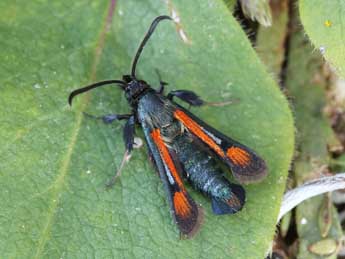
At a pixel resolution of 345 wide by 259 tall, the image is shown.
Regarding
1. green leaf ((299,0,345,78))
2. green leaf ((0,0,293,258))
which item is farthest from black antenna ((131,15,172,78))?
green leaf ((299,0,345,78))

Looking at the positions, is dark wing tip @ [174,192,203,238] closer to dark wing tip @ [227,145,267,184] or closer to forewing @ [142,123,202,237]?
forewing @ [142,123,202,237]

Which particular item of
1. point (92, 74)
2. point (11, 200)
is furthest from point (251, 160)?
point (11, 200)

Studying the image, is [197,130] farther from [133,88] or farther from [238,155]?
[133,88]

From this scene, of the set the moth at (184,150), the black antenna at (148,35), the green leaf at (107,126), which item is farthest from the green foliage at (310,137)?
the black antenna at (148,35)

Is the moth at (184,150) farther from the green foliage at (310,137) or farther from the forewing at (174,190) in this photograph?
the green foliage at (310,137)

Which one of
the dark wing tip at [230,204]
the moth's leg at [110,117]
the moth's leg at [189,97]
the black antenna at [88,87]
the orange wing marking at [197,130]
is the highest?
the black antenna at [88,87]

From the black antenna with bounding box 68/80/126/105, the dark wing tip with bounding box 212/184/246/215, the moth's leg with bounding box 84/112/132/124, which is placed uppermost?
the black antenna with bounding box 68/80/126/105
